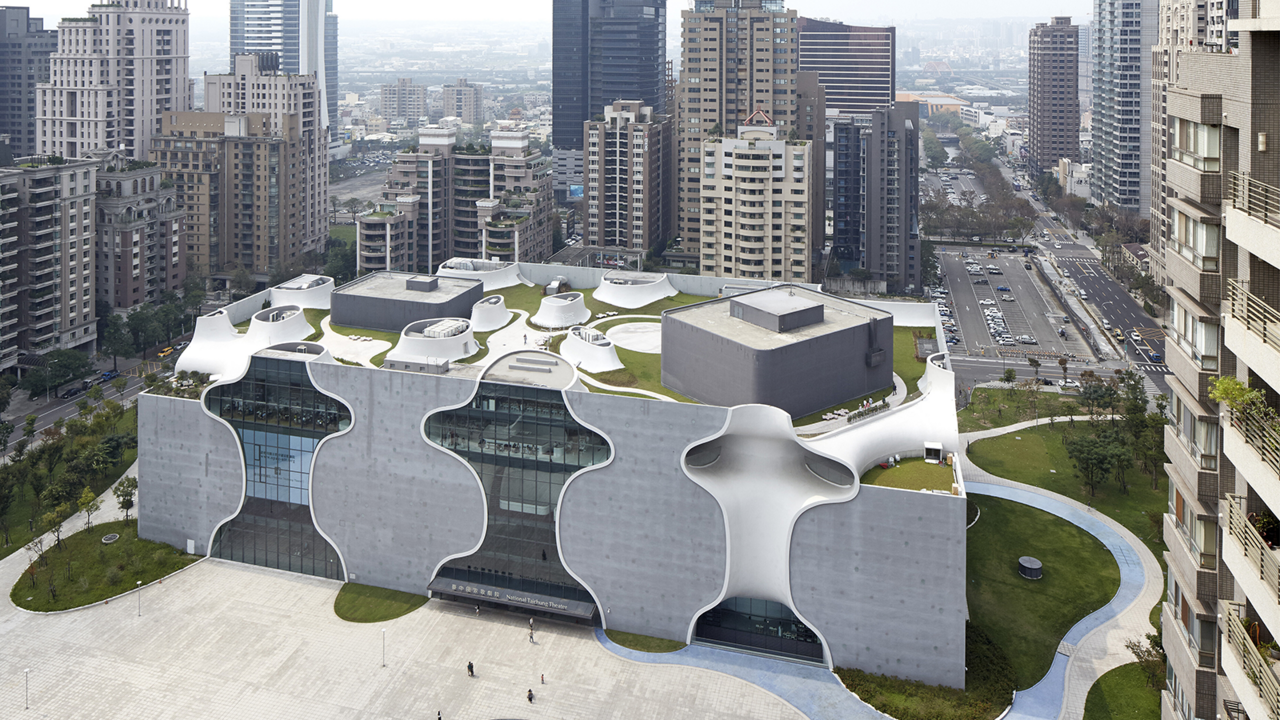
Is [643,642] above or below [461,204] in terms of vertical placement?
below

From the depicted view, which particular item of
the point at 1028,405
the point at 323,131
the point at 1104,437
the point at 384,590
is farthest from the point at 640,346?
the point at 323,131

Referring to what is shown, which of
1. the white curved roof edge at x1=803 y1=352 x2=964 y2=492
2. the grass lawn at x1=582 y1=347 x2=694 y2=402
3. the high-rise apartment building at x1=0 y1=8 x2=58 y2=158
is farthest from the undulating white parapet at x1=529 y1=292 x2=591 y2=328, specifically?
the high-rise apartment building at x1=0 y1=8 x2=58 y2=158

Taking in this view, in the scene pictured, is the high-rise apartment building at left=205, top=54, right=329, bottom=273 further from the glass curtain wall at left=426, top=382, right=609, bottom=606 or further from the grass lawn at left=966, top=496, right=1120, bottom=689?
the grass lawn at left=966, top=496, right=1120, bottom=689

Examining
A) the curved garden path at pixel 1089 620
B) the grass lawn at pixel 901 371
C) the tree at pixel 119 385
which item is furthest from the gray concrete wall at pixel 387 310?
the curved garden path at pixel 1089 620

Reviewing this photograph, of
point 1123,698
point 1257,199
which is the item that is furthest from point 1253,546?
point 1123,698

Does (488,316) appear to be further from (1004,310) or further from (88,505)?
(1004,310)
